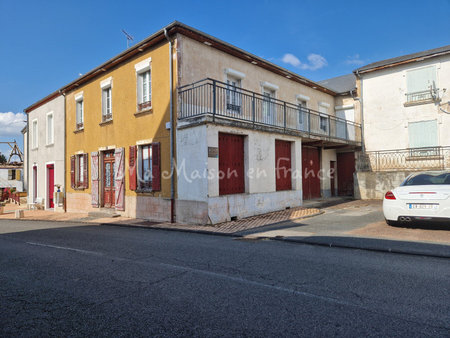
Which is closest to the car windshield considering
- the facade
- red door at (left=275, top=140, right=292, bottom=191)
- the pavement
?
the pavement

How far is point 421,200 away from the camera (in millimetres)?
6961

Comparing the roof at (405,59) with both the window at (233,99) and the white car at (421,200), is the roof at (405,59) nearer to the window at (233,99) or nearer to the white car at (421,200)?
the window at (233,99)

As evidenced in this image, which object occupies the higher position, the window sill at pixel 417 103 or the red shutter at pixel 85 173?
the window sill at pixel 417 103

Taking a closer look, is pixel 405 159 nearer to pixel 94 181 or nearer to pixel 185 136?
pixel 185 136

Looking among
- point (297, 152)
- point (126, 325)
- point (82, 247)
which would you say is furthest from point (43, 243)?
point (297, 152)

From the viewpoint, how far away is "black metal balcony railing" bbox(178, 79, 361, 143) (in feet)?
34.1

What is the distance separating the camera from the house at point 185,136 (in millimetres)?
9898

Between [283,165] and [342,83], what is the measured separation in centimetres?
1095

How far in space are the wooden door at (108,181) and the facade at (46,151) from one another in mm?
4097

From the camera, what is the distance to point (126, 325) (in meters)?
2.79

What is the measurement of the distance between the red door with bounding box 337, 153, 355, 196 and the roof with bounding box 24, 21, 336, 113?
420 cm

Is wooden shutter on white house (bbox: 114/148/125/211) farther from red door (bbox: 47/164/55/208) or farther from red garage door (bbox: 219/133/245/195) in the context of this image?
red door (bbox: 47/164/55/208)

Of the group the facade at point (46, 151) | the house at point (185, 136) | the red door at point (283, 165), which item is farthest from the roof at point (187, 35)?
the red door at point (283, 165)

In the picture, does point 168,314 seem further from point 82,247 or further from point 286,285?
point 82,247
